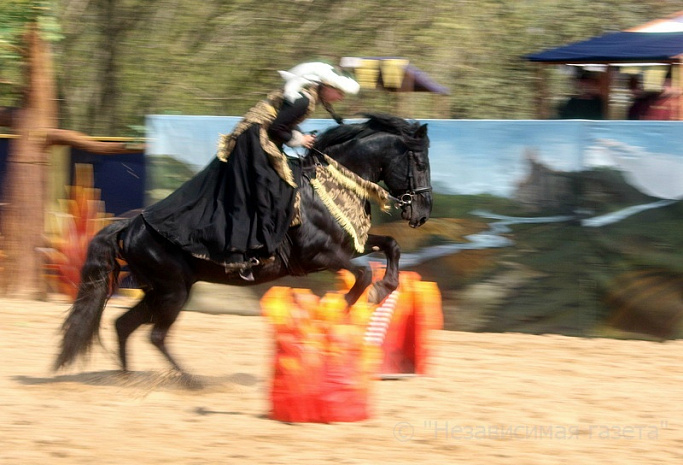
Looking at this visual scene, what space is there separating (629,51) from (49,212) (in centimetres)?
Result: 720

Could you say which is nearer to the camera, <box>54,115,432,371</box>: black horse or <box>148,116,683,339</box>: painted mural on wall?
<box>54,115,432,371</box>: black horse

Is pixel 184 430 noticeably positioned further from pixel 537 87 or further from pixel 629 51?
pixel 537 87

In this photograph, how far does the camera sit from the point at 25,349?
315 inches

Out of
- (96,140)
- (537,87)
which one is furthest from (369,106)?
(96,140)

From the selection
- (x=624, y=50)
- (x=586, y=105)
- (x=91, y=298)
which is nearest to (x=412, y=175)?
(x=91, y=298)

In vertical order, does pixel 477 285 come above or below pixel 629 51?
below

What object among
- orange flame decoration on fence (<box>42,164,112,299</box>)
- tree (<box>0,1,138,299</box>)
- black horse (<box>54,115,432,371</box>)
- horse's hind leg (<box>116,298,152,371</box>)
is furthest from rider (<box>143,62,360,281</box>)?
tree (<box>0,1,138,299</box>)

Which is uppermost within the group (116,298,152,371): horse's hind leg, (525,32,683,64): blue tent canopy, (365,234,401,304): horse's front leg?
(525,32,683,64): blue tent canopy

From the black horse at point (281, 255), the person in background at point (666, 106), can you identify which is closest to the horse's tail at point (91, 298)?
the black horse at point (281, 255)

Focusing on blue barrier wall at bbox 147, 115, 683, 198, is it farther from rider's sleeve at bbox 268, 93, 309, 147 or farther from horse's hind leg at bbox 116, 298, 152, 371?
horse's hind leg at bbox 116, 298, 152, 371

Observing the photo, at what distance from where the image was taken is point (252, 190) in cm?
634

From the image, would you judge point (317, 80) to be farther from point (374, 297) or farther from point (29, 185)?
point (29, 185)

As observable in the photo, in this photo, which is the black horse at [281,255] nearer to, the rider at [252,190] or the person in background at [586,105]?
the rider at [252,190]

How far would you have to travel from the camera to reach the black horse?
21.5 ft
